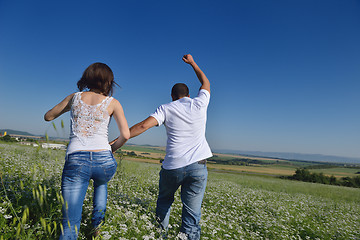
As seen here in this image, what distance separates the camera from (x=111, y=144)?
2.89 m

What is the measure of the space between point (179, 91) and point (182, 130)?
678 millimetres

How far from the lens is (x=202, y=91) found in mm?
3467

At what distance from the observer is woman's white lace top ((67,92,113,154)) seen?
7.98 ft

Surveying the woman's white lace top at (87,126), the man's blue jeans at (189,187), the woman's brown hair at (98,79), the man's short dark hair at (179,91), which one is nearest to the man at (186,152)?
the man's blue jeans at (189,187)

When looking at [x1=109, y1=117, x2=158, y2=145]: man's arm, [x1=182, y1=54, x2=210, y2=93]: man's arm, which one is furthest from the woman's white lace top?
[x1=182, y1=54, x2=210, y2=93]: man's arm

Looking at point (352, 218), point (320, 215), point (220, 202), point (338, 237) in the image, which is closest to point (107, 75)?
point (220, 202)

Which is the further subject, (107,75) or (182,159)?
(182,159)

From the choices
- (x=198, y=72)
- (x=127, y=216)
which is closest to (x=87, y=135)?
(x=127, y=216)

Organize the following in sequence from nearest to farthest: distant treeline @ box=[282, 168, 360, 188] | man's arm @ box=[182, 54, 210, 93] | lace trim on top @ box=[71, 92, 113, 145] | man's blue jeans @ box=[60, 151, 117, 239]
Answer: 1. man's blue jeans @ box=[60, 151, 117, 239]
2. lace trim on top @ box=[71, 92, 113, 145]
3. man's arm @ box=[182, 54, 210, 93]
4. distant treeline @ box=[282, 168, 360, 188]

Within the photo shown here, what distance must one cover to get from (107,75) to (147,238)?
2.36 metres

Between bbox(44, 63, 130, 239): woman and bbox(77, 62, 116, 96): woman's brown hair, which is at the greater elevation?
bbox(77, 62, 116, 96): woman's brown hair

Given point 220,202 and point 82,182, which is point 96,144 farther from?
point 220,202

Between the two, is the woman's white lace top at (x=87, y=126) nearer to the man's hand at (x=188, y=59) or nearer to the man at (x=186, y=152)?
the man at (x=186, y=152)

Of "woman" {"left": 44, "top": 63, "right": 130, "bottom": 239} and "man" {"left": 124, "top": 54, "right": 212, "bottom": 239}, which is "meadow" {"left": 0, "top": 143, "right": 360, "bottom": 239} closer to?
"woman" {"left": 44, "top": 63, "right": 130, "bottom": 239}
